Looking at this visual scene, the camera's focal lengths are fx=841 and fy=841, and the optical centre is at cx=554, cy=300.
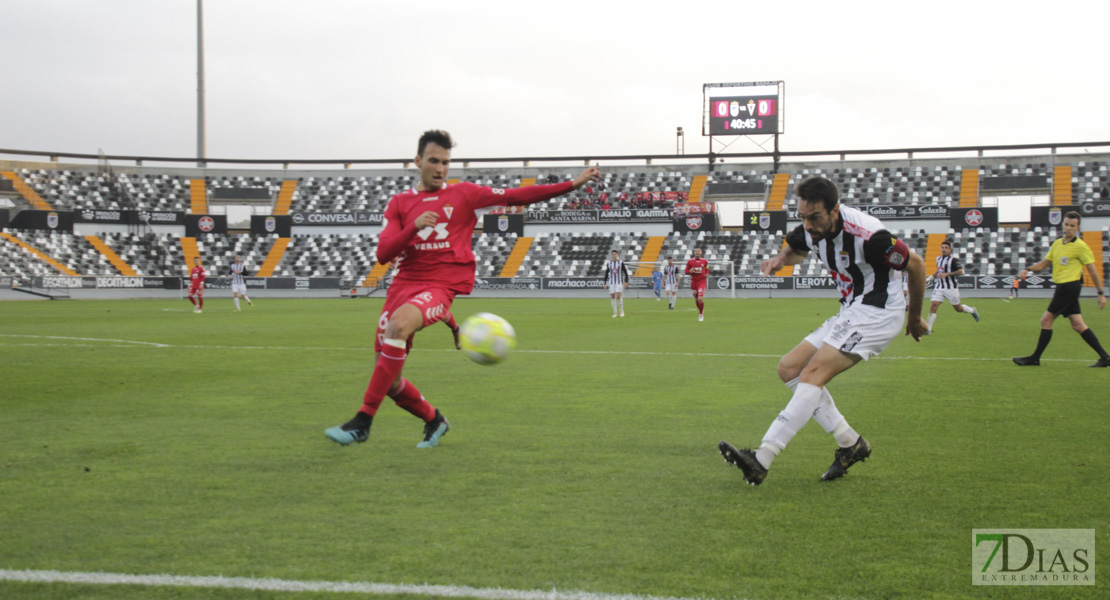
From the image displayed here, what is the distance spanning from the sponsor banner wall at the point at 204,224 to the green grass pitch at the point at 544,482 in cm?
5111

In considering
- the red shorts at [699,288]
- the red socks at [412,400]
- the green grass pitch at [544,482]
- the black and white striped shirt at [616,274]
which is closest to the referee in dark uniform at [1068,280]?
the green grass pitch at [544,482]

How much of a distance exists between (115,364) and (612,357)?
23.1 ft

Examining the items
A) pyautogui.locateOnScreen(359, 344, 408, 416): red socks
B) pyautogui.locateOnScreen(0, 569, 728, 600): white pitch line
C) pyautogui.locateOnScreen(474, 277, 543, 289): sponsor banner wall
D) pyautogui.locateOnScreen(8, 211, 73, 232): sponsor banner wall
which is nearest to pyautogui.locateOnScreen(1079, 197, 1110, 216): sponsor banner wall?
pyautogui.locateOnScreen(474, 277, 543, 289): sponsor banner wall

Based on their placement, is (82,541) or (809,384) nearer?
(82,541)

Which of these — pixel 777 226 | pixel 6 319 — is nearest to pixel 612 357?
pixel 6 319

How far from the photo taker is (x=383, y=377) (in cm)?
580

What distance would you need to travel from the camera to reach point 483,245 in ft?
191

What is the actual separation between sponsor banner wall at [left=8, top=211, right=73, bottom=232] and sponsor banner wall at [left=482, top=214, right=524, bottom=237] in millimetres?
27248

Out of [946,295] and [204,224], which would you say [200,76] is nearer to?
[204,224]

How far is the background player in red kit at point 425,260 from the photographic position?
5.82m

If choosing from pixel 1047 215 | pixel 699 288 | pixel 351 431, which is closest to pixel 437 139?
pixel 351 431

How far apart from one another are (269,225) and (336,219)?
186 inches

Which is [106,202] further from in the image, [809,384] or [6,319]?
[809,384]

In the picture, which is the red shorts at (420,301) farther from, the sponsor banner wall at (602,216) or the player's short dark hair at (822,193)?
the sponsor banner wall at (602,216)
